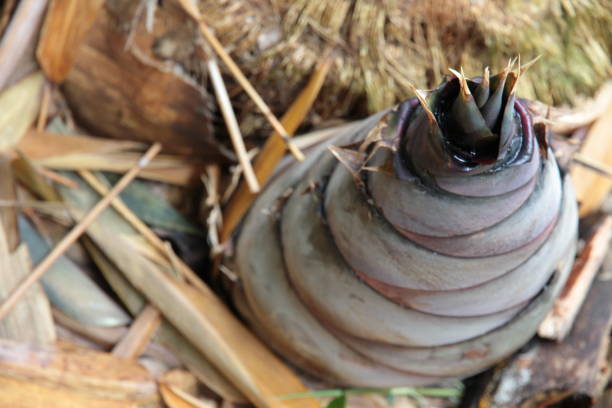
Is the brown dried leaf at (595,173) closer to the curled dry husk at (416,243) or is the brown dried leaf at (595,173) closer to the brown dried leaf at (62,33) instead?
the curled dry husk at (416,243)

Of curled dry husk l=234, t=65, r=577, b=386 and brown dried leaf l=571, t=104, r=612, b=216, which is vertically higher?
curled dry husk l=234, t=65, r=577, b=386

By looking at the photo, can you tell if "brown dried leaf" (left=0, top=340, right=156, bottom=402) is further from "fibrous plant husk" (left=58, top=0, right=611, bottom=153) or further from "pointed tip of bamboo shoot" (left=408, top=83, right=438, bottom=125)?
"pointed tip of bamboo shoot" (left=408, top=83, right=438, bottom=125)

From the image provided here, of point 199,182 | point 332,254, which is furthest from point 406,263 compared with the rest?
point 199,182

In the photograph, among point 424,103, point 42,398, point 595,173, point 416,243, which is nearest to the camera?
point 424,103

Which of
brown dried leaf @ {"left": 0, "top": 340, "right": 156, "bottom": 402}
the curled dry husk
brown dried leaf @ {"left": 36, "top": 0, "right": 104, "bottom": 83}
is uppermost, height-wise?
brown dried leaf @ {"left": 36, "top": 0, "right": 104, "bottom": 83}

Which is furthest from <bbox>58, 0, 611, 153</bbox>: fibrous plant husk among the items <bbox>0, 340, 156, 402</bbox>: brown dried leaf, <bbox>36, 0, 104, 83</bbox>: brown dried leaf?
<bbox>0, 340, 156, 402</bbox>: brown dried leaf

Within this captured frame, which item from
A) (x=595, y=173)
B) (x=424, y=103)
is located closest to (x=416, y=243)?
(x=424, y=103)

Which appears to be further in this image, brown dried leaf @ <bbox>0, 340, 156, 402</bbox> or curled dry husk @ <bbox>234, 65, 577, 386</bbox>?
brown dried leaf @ <bbox>0, 340, 156, 402</bbox>

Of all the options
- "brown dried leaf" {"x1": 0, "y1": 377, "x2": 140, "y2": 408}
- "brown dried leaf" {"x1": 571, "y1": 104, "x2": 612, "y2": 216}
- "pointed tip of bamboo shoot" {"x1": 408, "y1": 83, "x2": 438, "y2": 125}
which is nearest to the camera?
"pointed tip of bamboo shoot" {"x1": 408, "y1": 83, "x2": 438, "y2": 125}

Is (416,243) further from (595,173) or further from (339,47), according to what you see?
(595,173)

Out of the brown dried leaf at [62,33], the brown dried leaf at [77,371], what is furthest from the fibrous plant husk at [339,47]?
the brown dried leaf at [77,371]
